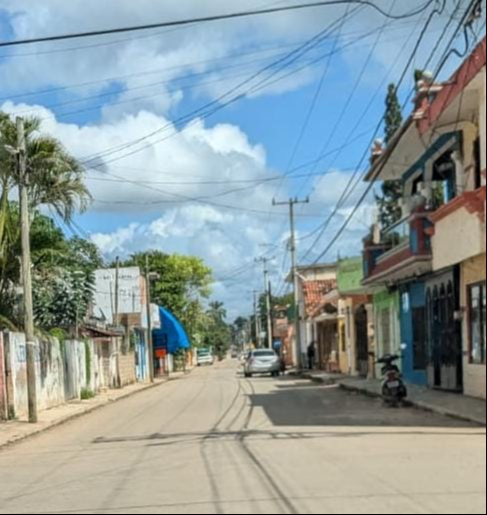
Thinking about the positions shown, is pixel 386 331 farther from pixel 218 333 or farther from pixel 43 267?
pixel 218 333

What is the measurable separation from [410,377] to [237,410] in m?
7.94

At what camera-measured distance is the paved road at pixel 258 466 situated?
768 cm

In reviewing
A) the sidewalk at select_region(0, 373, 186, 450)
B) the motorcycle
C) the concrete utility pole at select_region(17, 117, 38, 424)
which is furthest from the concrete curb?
the concrete utility pole at select_region(17, 117, 38, 424)

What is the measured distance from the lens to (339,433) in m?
A: 13.5

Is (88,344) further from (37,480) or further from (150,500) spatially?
(150,500)

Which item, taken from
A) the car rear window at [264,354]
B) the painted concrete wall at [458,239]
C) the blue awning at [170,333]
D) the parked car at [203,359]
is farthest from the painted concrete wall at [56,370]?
the parked car at [203,359]

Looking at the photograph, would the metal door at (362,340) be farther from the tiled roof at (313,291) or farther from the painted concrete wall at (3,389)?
the tiled roof at (313,291)

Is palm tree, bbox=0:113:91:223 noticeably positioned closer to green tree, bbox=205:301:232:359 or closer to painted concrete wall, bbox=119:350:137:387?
painted concrete wall, bbox=119:350:137:387

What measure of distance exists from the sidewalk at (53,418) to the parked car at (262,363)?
13.3 metres

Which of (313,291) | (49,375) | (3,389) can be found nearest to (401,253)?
(49,375)

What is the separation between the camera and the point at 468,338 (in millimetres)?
19531

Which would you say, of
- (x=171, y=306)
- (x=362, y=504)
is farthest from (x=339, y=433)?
(x=171, y=306)

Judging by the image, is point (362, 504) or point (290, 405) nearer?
point (362, 504)

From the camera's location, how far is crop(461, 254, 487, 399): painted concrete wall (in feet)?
60.0
